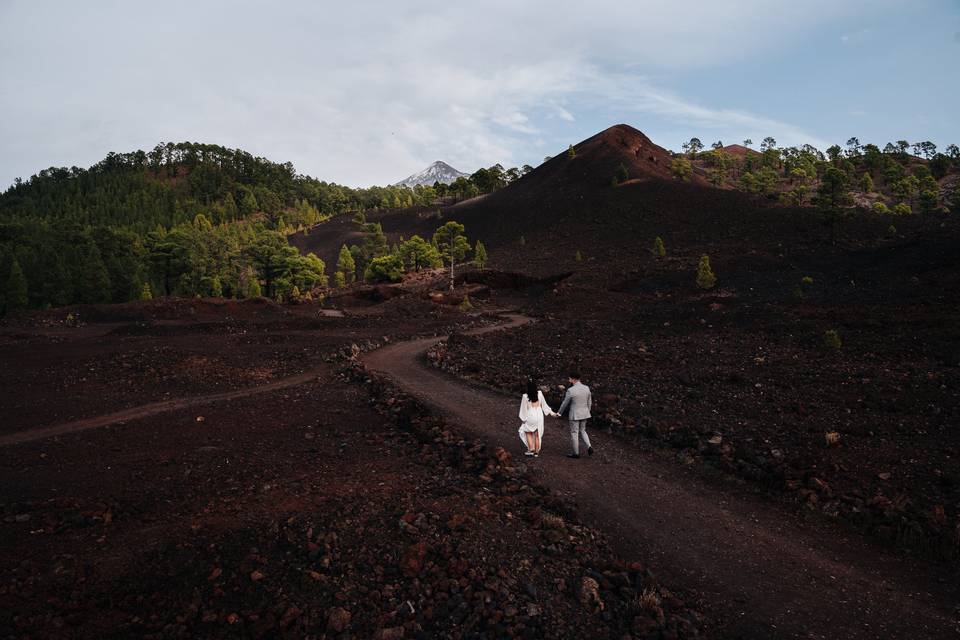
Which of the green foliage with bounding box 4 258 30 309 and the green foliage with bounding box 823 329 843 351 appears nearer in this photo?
the green foliage with bounding box 823 329 843 351

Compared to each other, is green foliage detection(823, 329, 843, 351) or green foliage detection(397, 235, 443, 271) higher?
green foliage detection(397, 235, 443, 271)

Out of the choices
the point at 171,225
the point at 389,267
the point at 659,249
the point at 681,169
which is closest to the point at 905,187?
the point at 681,169

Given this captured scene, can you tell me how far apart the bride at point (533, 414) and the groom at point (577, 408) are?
16.7 inches

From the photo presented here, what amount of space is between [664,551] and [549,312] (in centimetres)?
3220

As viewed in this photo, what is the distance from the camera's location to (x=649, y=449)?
469 inches

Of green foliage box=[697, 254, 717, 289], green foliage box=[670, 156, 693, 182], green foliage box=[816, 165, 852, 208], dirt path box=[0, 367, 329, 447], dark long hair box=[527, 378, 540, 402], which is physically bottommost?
dirt path box=[0, 367, 329, 447]

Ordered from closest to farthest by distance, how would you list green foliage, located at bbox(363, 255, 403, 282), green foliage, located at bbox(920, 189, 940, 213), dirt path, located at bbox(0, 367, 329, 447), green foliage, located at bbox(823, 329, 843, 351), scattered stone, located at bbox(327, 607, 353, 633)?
scattered stone, located at bbox(327, 607, 353, 633)
dirt path, located at bbox(0, 367, 329, 447)
green foliage, located at bbox(823, 329, 843, 351)
green foliage, located at bbox(363, 255, 403, 282)
green foliage, located at bbox(920, 189, 940, 213)

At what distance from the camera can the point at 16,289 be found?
48.1 metres

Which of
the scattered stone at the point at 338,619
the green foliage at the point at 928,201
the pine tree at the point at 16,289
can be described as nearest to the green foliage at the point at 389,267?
the pine tree at the point at 16,289

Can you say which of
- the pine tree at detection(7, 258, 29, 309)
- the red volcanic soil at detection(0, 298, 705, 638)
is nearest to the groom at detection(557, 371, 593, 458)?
the red volcanic soil at detection(0, 298, 705, 638)

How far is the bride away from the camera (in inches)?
439

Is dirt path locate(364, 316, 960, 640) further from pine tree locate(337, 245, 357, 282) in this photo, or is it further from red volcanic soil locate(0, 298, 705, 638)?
pine tree locate(337, 245, 357, 282)

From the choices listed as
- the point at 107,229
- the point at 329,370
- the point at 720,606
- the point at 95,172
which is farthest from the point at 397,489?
the point at 95,172

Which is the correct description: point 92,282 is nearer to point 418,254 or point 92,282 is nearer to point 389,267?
point 389,267
